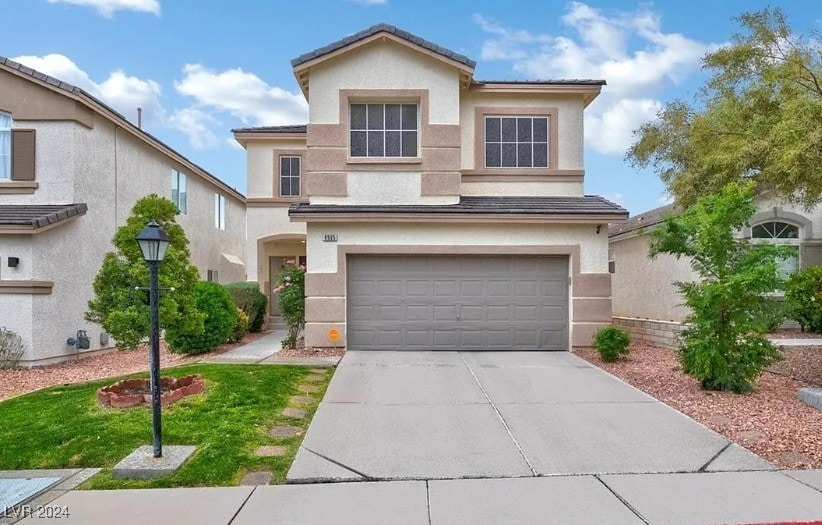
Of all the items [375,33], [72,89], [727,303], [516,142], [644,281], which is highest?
[375,33]

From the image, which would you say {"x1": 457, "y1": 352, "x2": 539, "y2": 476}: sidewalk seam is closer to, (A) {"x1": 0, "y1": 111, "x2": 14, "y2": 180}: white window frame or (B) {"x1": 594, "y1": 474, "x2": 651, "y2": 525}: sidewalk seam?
(B) {"x1": 594, "y1": 474, "x2": 651, "y2": 525}: sidewalk seam

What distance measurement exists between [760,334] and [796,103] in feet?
13.3

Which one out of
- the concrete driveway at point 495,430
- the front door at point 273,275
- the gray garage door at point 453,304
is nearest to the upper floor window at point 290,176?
the front door at point 273,275

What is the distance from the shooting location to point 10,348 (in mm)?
11266

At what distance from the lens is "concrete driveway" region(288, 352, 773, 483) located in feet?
18.1

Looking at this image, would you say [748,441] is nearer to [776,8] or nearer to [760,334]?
[760,334]

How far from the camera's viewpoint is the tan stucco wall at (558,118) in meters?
13.1

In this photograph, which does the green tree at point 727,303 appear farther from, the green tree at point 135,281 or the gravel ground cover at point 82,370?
the gravel ground cover at point 82,370

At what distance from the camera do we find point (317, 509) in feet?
15.2

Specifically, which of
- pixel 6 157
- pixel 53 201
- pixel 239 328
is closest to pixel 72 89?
pixel 6 157

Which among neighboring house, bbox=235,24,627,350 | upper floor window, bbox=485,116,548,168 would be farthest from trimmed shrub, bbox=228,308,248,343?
upper floor window, bbox=485,116,548,168

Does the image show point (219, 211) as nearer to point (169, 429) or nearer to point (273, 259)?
point (273, 259)

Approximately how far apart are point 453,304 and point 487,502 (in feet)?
23.8

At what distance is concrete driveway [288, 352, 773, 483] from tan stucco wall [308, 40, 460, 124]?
591 cm
